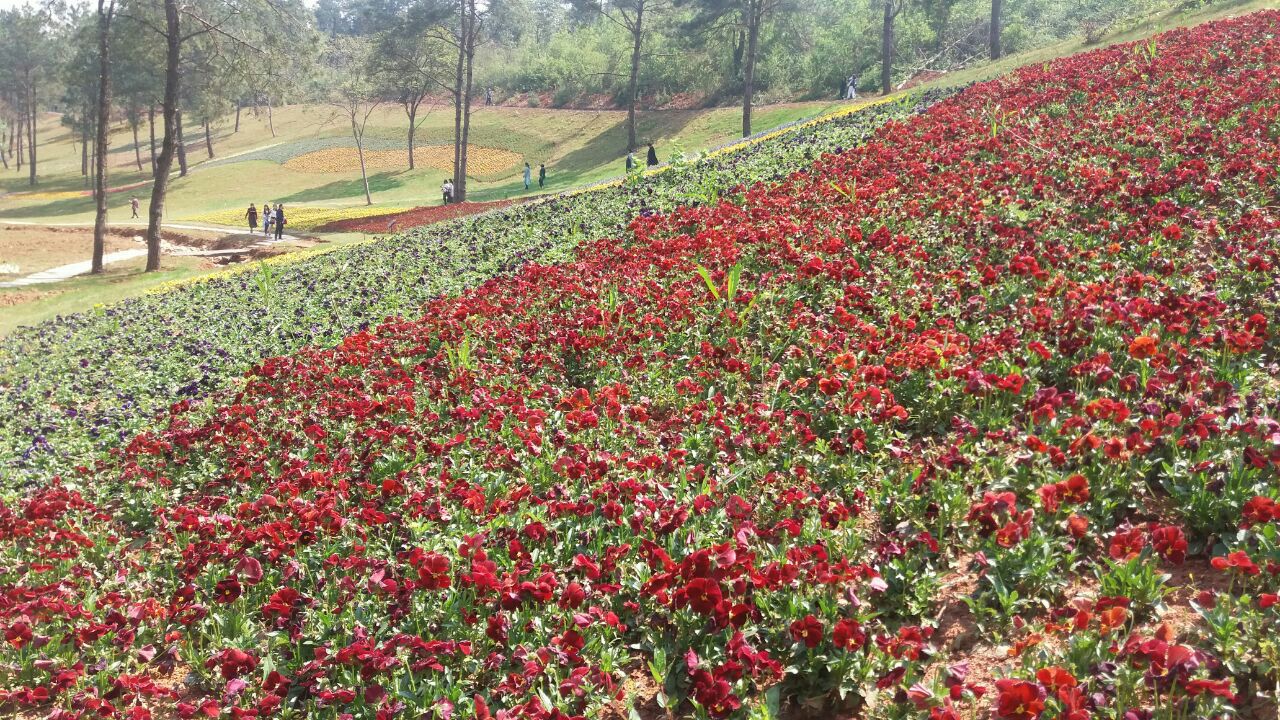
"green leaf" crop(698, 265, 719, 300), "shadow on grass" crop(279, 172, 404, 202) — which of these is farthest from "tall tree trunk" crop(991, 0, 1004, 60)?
"shadow on grass" crop(279, 172, 404, 202)

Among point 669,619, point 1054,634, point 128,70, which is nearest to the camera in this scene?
Answer: point 1054,634

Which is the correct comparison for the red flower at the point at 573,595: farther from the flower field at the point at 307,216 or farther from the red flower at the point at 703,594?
the flower field at the point at 307,216

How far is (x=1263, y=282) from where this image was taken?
5.58 m

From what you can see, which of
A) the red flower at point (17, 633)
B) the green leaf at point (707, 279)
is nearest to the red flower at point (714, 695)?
the red flower at point (17, 633)

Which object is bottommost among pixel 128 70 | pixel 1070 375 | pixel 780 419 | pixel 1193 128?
pixel 780 419

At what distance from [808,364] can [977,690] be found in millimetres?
3359

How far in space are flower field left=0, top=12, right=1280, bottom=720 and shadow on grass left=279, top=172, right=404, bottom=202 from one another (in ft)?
149

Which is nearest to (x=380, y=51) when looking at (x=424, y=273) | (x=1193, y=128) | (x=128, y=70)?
(x=128, y=70)

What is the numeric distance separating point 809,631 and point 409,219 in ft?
96.3

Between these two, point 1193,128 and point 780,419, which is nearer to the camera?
point 780,419

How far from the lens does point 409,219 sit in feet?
99.3

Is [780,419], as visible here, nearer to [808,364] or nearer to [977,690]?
[808,364]

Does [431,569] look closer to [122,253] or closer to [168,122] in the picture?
[168,122]

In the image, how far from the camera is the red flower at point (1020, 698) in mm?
2500
